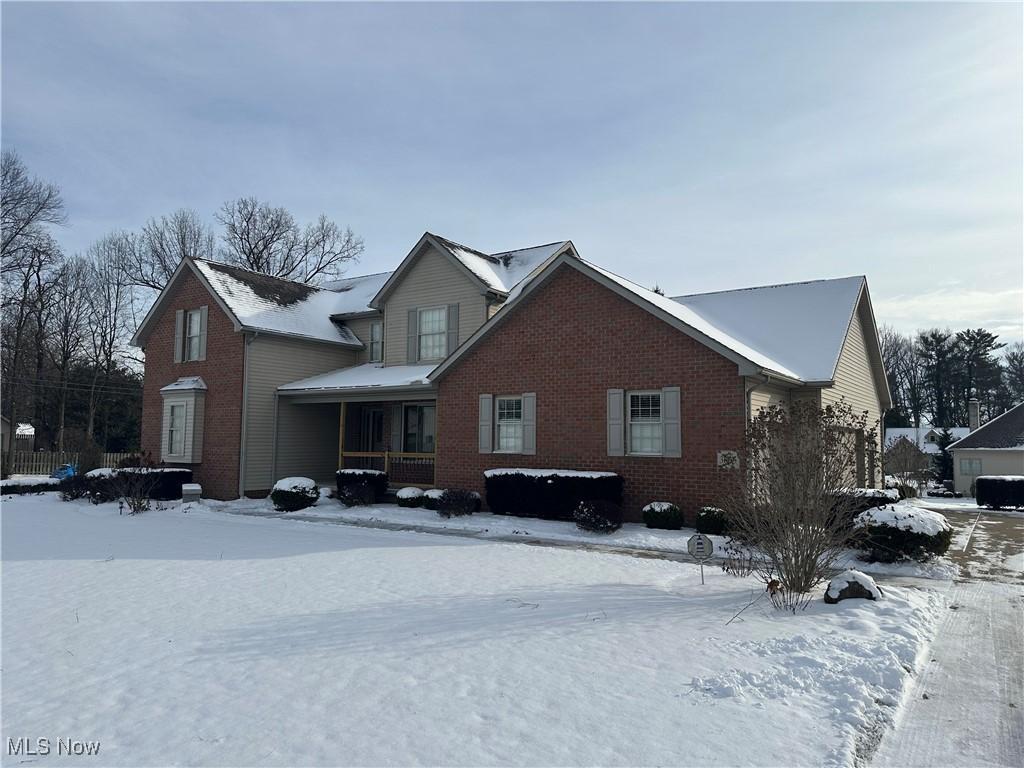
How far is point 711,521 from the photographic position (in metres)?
14.2

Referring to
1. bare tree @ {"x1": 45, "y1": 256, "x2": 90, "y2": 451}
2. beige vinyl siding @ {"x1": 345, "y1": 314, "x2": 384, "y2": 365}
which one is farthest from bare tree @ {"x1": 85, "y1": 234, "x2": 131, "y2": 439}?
beige vinyl siding @ {"x1": 345, "y1": 314, "x2": 384, "y2": 365}

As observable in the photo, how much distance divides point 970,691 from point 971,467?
3443cm

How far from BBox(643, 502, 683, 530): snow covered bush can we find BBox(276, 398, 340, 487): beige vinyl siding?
12801 mm

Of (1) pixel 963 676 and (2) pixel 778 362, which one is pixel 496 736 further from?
(2) pixel 778 362

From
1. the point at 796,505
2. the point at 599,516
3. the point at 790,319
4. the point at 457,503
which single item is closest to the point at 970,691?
the point at 796,505

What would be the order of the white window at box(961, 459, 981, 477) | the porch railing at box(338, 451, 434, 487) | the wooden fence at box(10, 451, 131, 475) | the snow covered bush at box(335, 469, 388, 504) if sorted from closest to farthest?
the snow covered bush at box(335, 469, 388, 504)
the porch railing at box(338, 451, 434, 487)
the white window at box(961, 459, 981, 477)
the wooden fence at box(10, 451, 131, 475)

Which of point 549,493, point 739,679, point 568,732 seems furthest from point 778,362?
point 568,732

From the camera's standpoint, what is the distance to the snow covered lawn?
15.3ft

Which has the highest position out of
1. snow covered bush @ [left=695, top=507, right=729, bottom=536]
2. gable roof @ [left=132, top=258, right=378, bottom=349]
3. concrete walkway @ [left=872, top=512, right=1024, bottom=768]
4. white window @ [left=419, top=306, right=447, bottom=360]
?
gable roof @ [left=132, top=258, right=378, bottom=349]

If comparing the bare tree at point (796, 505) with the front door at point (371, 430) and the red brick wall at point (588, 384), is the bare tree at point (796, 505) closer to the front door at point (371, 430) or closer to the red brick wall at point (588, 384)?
the red brick wall at point (588, 384)

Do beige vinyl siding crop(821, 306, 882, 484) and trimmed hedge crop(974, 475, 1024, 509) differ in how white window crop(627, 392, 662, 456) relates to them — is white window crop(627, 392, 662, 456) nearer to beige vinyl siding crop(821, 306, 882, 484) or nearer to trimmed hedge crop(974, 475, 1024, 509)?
beige vinyl siding crop(821, 306, 882, 484)

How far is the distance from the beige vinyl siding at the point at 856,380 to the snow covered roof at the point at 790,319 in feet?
1.90

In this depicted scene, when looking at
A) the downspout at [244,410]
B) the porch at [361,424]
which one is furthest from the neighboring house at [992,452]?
the downspout at [244,410]

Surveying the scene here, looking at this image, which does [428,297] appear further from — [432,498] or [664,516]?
[664,516]
